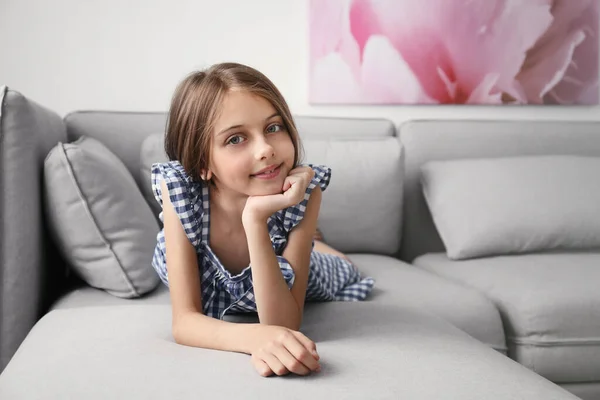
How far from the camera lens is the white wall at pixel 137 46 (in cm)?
230

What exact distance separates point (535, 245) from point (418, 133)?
0.59 metres

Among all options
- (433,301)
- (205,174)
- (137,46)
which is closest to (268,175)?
(205,174)

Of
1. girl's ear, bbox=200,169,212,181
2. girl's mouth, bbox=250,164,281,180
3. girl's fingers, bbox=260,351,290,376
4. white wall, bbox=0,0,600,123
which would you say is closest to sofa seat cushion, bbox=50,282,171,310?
girl's ear, bbox=200,169,212,181

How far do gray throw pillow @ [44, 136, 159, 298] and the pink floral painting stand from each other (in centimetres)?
128

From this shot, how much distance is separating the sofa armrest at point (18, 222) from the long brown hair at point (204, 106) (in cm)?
37

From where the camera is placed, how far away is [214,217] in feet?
3.99

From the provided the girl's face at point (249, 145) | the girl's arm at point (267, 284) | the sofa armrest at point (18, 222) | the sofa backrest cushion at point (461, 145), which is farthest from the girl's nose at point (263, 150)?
the sofa backrest cushion at point (461, 145)

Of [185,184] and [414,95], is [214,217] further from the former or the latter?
[414,95]

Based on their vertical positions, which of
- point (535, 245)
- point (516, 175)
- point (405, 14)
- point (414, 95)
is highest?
point (405, 14)

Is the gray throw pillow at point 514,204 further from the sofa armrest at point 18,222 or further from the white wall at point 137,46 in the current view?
the sofa armrest at point 18,222

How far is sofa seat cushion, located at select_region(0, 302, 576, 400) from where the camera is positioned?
0.78 m

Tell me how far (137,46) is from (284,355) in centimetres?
184

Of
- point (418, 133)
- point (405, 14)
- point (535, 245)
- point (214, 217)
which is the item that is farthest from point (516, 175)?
point (214, 217)

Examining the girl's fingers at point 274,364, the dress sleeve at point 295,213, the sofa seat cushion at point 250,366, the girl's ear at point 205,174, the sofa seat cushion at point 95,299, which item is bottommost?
the sofa seat cushion at point 95,299
